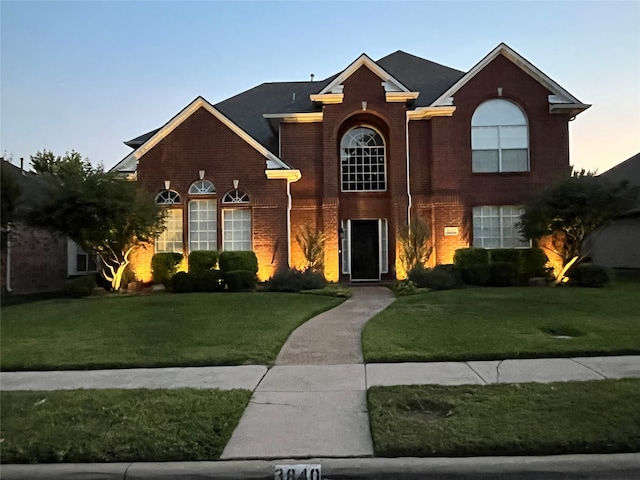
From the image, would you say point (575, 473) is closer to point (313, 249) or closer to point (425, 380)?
point (425, 380)

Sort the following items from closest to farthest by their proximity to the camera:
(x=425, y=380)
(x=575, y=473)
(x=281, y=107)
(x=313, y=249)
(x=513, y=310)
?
1. (x=575, y=473)
2. (x=425, y=380)
3. (x=513, y=310)
4. (x=313, y=249)
5. (x=281, y=107)

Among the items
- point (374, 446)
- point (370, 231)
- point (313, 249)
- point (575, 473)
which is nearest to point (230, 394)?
point (374, 446)

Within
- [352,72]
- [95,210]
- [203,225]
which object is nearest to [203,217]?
[203,225]

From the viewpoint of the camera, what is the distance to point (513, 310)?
498 inches

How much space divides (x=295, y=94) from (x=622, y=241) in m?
16.5

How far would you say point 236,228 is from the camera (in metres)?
20.2

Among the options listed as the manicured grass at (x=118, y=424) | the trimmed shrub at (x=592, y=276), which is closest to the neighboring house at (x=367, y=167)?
the trimmed shrub at (x=592, y=276)

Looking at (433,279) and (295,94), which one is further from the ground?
(295,94)

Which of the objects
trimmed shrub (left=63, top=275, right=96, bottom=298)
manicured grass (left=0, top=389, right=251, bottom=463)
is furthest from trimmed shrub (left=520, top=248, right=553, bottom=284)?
manicured grass (left=0, top=389, right=251, bottom=463)

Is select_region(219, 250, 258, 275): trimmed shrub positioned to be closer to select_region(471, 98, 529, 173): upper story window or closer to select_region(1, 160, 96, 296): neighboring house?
select_region(1, 160, 96, 296): neighboring house

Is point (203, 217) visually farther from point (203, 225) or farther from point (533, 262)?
point (533, 262)

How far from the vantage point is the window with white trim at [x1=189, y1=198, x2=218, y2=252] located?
20.2m

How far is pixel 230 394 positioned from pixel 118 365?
283 cm

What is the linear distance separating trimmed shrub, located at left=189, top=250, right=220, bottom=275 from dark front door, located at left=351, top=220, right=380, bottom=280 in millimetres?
5692
